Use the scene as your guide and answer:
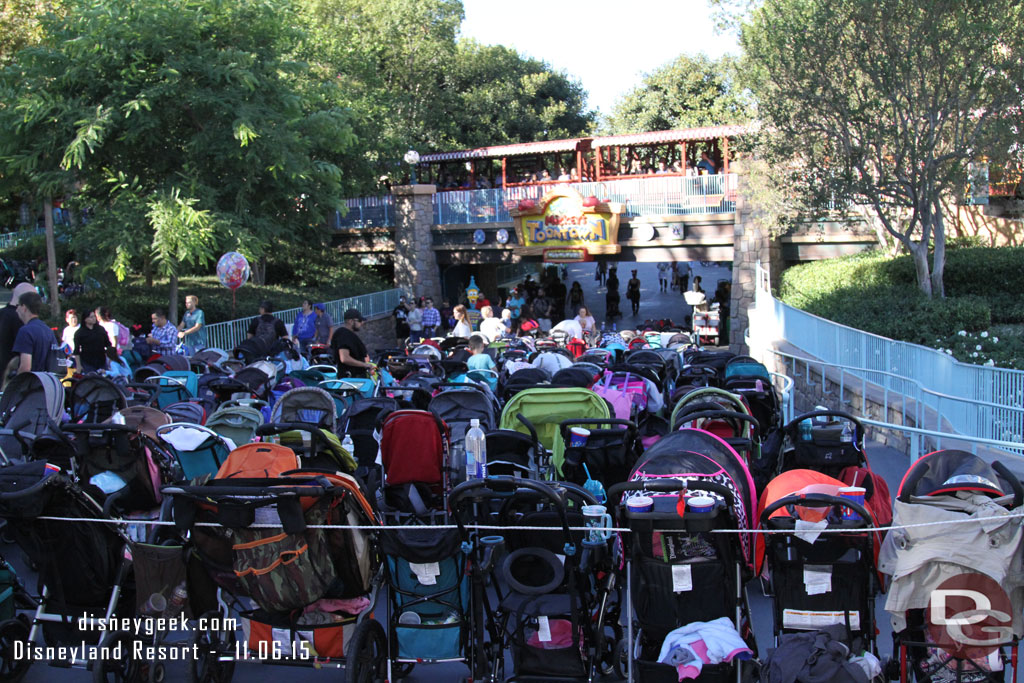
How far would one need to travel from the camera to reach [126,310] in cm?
2083

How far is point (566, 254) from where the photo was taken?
86.2 feet

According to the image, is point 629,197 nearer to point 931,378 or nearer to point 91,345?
point 931,378

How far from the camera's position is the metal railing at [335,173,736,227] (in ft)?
82.4

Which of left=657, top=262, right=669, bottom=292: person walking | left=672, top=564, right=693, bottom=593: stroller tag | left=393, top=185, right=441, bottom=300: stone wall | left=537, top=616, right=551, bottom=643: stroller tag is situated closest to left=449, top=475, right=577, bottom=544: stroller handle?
left=537, top=616, right=551, bottom=643: stroller tag

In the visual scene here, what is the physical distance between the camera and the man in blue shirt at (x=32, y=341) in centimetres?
850

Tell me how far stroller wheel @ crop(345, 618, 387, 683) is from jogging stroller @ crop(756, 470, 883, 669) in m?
2.13

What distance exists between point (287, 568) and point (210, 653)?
0.84m

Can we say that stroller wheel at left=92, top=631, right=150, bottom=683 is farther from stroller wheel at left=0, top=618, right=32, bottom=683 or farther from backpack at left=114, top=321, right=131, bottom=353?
backpack at left=114, top=321, right=131, bottom=353

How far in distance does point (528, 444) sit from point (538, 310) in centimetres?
1928

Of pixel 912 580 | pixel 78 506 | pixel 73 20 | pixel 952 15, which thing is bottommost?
pixel 912 580

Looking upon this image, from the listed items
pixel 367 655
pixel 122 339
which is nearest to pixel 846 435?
pixel 367 655

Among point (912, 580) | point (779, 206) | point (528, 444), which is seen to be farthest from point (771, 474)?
point (779, 206)

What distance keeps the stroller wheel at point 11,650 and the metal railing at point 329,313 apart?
41.3ft

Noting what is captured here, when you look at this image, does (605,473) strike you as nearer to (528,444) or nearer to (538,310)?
(528,444)
